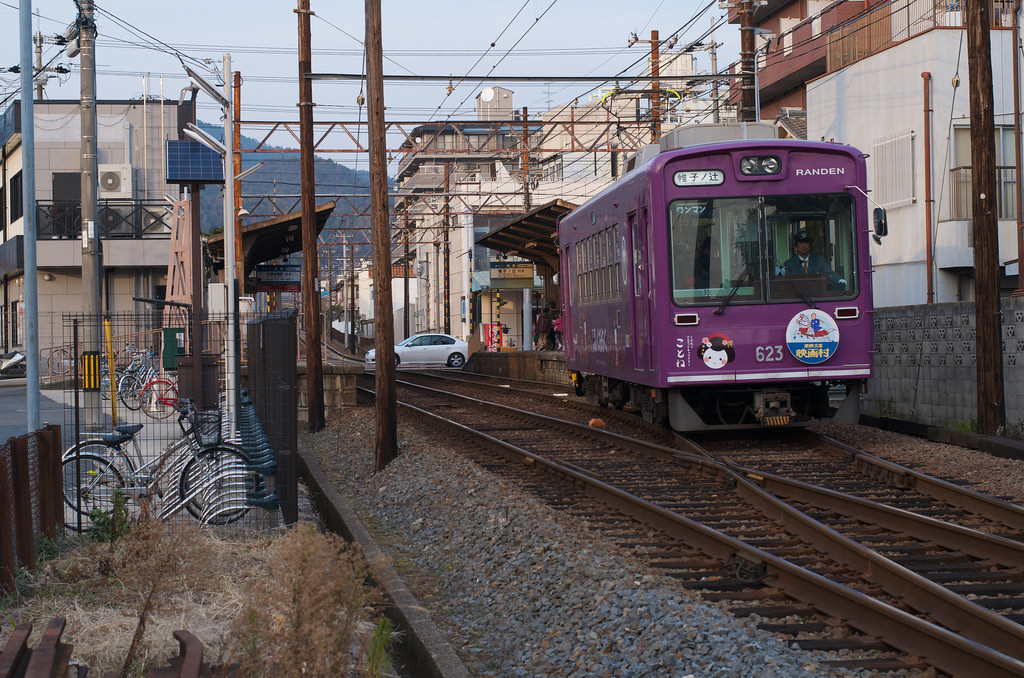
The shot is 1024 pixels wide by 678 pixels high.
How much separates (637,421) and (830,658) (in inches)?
471

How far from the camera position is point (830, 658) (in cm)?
516

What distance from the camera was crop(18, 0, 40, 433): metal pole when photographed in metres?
11.3

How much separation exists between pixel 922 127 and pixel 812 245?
10028 mm

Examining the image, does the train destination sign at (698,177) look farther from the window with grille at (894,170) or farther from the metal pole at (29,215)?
the window with grille at (894,170)

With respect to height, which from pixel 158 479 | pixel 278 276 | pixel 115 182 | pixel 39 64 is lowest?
pixel 158 479

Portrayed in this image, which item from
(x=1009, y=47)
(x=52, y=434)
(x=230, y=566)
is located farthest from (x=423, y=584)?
(x=1009, y=47)

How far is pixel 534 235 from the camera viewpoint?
2934 cm

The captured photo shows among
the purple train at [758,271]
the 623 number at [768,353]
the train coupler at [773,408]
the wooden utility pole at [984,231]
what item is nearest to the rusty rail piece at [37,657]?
the purple train at [758,271]

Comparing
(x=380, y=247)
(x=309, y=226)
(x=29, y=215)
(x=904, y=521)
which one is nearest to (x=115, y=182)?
(x=309, y=226)

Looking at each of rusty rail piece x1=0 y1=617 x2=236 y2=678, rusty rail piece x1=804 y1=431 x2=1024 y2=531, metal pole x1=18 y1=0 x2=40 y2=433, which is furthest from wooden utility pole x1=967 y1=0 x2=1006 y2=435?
rusty rail piece x1=0 y1=617 x2=236 y2=678

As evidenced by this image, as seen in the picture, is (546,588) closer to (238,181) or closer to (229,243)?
(229,243)

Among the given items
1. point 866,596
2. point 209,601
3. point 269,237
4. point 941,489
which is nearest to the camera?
point 866,596

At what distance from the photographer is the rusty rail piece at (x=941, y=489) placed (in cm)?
819

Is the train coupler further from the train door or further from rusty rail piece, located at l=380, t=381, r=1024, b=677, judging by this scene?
rusty rail piece, located at l=380, t=381, r=1024, b=677
